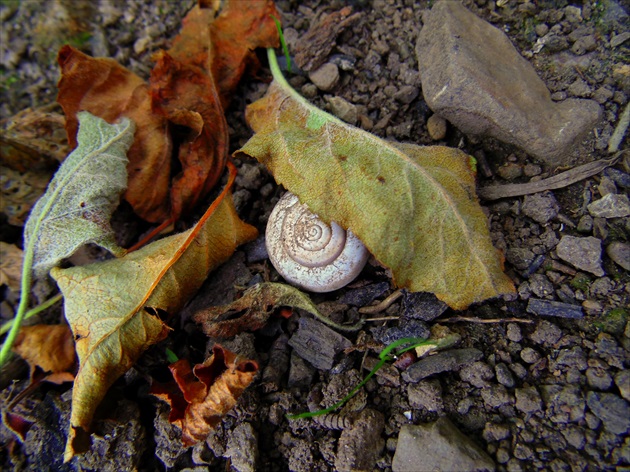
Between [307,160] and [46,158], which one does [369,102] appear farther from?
[46,158]

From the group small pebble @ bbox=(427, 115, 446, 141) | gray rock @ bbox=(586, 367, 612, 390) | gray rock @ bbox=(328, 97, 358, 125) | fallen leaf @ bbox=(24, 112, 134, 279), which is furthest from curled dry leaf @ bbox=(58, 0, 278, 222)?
gray rock @ bbox=(586, 367, 612, 390)

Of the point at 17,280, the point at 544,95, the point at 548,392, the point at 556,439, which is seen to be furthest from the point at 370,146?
the point at 17,280

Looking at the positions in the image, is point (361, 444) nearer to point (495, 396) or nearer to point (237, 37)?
point (495, 396)

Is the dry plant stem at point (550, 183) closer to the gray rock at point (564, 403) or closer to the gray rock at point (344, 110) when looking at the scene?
the gray rock at point (344, 110)

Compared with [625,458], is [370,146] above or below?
above

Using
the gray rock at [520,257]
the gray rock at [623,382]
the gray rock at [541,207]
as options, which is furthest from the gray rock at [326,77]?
the gray rock at [623,382]
